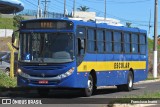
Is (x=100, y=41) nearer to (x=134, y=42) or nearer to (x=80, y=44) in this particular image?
(x=80, y=44)

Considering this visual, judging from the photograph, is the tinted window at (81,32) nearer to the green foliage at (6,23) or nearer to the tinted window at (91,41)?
the tinted window at (91,41)

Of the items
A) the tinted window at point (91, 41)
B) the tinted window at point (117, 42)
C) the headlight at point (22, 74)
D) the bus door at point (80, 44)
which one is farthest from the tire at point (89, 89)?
the tinted window at point (117, 42)

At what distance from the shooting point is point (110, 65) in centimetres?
2350

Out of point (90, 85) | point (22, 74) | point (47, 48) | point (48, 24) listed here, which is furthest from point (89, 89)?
point (48, 24)

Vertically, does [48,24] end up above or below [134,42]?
above

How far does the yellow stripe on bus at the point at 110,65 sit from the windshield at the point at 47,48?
0.94 m

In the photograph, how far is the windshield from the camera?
1961 centimetres

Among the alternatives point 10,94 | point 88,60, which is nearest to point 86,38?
point 88,60

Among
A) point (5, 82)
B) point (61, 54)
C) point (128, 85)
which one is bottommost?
point (128, 85)

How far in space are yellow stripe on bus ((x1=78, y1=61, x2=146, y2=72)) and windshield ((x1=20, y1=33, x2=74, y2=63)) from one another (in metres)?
0.94

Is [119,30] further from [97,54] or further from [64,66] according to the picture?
[64,66]

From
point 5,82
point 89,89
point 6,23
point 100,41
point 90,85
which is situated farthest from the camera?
point 6,23

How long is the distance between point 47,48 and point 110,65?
4.63m

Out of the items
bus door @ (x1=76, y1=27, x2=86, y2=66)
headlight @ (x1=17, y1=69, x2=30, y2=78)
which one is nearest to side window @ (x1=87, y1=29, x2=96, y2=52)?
bus door @ (x1=76, y1=27, x2=86, y2=66)
